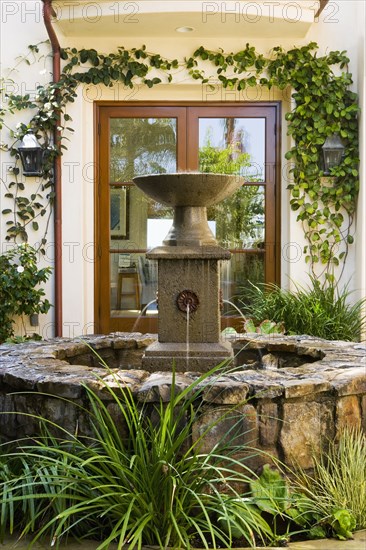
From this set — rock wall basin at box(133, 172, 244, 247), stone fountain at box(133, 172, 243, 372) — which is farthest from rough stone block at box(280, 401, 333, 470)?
rock wall basin at box(133, 172, 244, 247)

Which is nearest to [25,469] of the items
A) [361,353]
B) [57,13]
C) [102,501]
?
[102,501]

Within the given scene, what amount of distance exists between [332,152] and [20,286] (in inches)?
118

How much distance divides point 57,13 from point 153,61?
0.95m

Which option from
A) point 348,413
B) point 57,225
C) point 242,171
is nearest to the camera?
point 348,413

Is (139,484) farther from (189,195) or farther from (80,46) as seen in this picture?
(80,46)

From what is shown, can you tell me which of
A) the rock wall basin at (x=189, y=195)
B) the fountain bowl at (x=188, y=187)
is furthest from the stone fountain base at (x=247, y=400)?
the fountain bowl at (x=188, y=187)

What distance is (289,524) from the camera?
2691mm

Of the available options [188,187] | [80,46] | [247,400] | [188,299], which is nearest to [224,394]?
[247,400]

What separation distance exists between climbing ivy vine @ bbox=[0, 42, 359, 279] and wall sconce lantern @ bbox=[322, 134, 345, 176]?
0.05 metres

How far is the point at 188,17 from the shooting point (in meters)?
5.94

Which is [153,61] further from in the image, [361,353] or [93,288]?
[361,353]

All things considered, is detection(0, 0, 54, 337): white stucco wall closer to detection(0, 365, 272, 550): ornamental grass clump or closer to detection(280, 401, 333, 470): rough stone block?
detection(0, 365, 272, 550): ornamental grass clump

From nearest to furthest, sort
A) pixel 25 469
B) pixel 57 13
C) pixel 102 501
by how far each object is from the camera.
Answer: pixel 102 501 → pixel 25 469 → pixel 57 13

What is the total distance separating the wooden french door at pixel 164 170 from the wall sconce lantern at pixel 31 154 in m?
0.61
